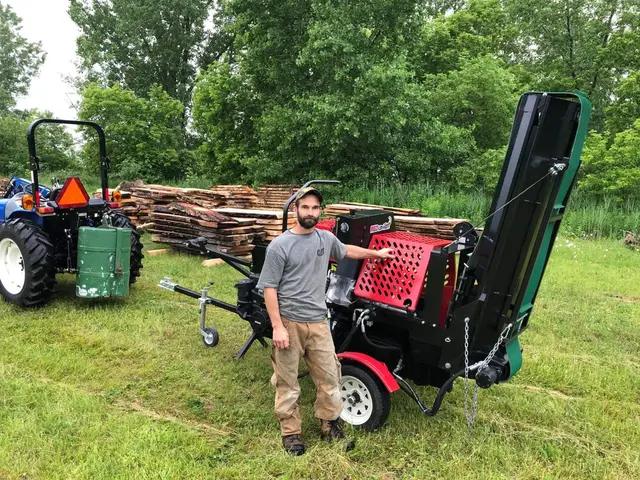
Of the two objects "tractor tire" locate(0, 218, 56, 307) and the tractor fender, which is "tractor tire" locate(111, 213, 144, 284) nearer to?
the tractor fender

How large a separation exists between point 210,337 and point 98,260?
Answer: 6.22 feet

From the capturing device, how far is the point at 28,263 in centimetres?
579

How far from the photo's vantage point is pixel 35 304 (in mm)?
5941

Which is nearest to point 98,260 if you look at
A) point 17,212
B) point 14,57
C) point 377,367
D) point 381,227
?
point 17,212

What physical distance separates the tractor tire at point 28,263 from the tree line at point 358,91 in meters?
10.4

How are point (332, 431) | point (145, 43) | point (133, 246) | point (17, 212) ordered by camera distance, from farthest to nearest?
point (145, 43) < point (133, 246) < point (17, 212) < point (332, 431)

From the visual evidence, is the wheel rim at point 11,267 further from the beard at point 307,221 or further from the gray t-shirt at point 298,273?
the beard at point 307,221

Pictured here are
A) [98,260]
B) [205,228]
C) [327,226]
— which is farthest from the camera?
[205,228]

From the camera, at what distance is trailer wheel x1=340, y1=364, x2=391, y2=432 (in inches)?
139

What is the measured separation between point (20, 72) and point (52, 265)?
51482 millimetres

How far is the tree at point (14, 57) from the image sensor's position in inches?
1833

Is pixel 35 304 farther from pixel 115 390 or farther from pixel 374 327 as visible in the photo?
pixel 374 327

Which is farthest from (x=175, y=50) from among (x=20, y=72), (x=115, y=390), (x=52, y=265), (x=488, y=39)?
(x=115, y=390)

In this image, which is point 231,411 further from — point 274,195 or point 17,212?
point 274,195
